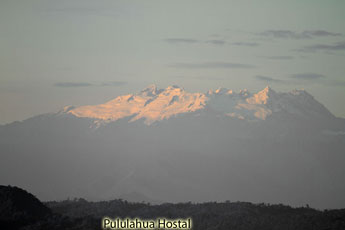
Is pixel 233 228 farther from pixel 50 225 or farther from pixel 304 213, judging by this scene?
pixel 50 225

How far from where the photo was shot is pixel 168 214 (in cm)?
5322

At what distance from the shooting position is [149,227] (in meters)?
49.3

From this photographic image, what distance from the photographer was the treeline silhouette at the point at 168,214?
150 ft

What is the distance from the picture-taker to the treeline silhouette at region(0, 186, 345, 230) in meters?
45.6

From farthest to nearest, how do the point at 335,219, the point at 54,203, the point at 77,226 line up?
1. the point at 54,203
2. the point at 335,219
3. the point at 77,226

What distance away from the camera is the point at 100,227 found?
147 ft

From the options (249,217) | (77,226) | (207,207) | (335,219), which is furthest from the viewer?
(207,207)

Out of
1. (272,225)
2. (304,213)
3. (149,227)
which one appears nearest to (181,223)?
(149,227)

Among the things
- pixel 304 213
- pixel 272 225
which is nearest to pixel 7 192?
pixel 272 225

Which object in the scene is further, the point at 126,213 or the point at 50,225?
the point at 126,213

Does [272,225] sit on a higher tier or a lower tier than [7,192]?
lower

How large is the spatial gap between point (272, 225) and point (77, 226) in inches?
639

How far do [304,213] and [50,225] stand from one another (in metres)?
22.7

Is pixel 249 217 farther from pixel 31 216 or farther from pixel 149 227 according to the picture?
pixel 31 216
